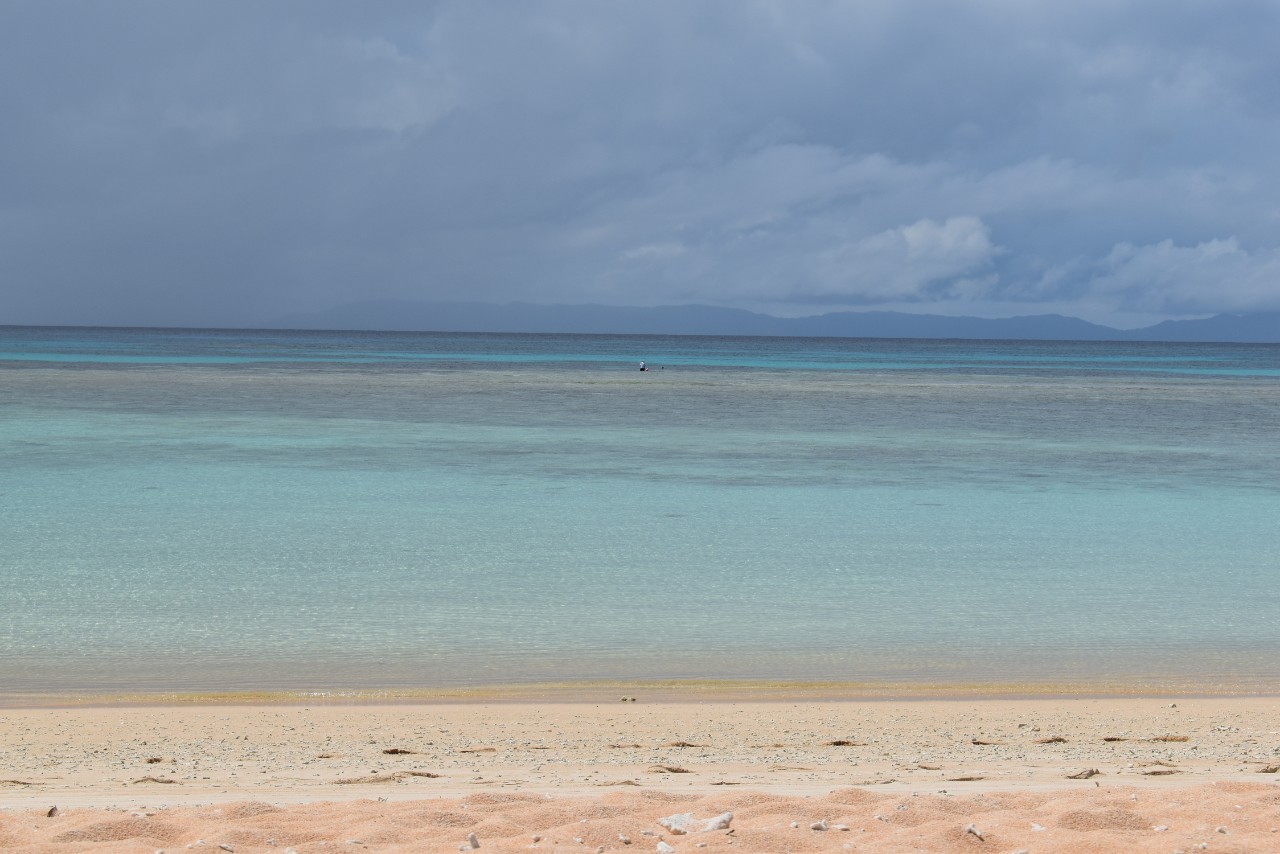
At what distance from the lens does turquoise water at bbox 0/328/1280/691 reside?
8617mm

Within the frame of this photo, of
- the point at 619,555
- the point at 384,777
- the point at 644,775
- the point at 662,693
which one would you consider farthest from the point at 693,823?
the point at 619,555

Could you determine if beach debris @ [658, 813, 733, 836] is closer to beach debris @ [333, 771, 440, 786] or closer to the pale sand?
the pale sand

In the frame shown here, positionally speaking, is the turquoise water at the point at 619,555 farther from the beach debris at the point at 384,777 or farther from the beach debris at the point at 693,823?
the beach debris at the point at 693,823

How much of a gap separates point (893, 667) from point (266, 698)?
4.51 metres

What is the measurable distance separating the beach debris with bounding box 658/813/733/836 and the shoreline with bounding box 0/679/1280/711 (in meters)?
3.02

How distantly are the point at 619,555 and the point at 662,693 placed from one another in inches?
183

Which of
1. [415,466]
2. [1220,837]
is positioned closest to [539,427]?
[415,466]

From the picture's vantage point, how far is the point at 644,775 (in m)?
5.73

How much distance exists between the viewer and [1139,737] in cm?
678

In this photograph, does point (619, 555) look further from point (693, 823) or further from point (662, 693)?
point (693, 823)

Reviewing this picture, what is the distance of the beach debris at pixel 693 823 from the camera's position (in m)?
4.53

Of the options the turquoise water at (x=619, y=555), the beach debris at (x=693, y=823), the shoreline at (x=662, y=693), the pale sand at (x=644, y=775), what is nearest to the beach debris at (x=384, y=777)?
the pale sand at (x=644, y=775)

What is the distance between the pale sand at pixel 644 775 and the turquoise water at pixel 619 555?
92 cm

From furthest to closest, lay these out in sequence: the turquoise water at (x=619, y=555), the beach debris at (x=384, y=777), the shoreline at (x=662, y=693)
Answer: the turquoise water at (x=619, y=555)
the shoreline at (x=662, y=693)
the beach debris at (x=384, y=777)
